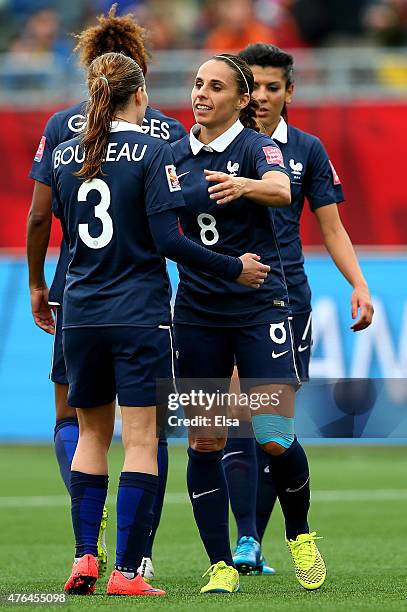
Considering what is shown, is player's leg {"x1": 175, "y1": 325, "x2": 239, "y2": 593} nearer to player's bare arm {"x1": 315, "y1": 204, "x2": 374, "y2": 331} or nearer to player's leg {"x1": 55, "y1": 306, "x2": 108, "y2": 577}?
player's leg {"x1": 55, "y1": 306, "x2": 108, "y2": 577}

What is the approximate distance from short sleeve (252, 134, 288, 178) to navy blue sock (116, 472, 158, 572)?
135 cm

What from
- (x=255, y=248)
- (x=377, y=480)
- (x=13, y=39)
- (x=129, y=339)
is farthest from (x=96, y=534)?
(x=13, y=39)

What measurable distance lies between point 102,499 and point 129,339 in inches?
28.7

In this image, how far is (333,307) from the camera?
1190 centimetres

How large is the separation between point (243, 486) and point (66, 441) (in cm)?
92

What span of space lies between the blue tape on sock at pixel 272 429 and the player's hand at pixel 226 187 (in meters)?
0.91

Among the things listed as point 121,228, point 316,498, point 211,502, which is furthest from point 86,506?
point 316,498

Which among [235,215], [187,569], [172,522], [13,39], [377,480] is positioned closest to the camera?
[235,215]

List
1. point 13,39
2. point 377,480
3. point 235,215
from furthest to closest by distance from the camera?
point 13,39, point 377,480, point 235,215

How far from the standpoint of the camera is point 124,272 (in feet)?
18.0

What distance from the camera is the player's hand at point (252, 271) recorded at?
18.3 feet

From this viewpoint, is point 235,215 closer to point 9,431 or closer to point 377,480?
point 377,480

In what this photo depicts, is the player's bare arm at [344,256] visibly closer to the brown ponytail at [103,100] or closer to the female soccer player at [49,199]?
the female soccer player at [49,199]

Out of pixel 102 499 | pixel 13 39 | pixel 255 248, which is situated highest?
pixel 13 39
